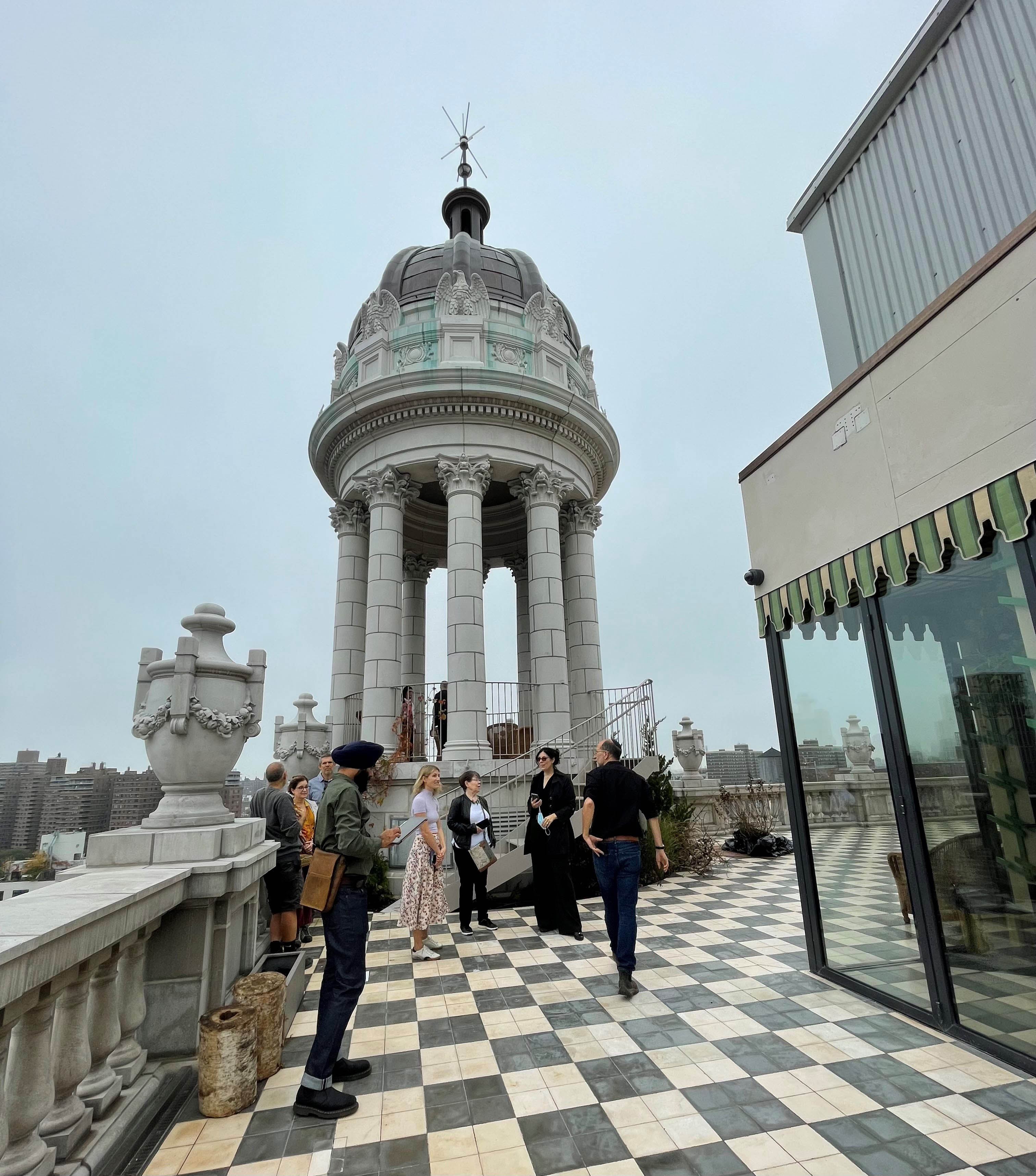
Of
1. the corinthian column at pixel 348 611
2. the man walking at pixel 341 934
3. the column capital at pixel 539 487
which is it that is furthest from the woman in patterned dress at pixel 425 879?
the column capital at pixel 539 487

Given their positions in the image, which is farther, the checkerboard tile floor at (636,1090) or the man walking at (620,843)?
the man walking at (620,843)

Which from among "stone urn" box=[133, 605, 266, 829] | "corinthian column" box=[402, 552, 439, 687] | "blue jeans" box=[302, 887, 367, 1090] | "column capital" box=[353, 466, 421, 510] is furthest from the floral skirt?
"corinthian column" box=[402, 552, 439, 687]

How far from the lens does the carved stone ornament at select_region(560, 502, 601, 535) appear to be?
1574cm

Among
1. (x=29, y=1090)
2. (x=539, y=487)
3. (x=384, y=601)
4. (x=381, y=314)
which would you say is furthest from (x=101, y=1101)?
(x=381, y=314)

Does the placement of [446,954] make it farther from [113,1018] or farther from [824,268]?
[824,268]

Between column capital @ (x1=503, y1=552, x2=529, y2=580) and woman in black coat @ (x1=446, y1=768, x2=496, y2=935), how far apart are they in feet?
35.7

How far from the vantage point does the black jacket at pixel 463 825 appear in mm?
7379

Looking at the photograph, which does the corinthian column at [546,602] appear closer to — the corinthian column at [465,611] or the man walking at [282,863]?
the corinthian column at [465,611]

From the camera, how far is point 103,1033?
10.5ft

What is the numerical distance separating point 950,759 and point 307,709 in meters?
13.8

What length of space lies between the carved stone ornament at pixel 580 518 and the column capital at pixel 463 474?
123 inches

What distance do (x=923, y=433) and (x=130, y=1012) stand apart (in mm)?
6405

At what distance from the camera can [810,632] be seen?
224 inches

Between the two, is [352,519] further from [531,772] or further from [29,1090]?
[29,1090]
